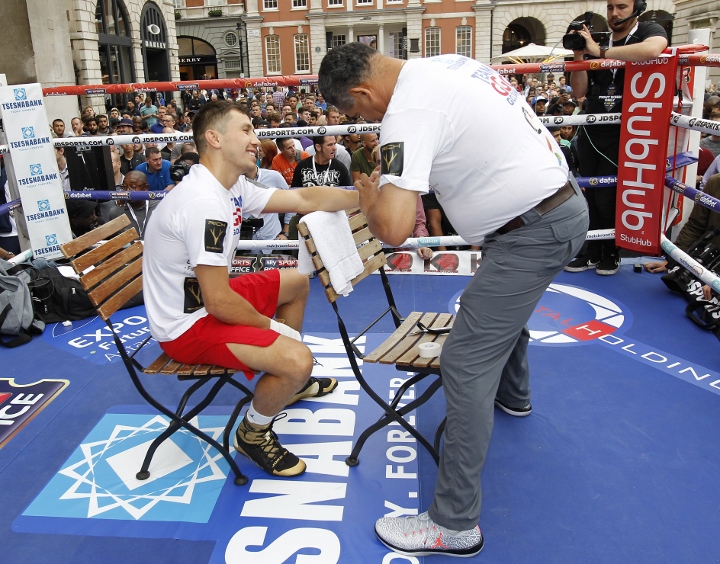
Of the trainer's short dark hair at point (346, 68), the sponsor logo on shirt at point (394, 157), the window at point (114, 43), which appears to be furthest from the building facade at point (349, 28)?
the sponsor logo on shirt at point (394, 157)

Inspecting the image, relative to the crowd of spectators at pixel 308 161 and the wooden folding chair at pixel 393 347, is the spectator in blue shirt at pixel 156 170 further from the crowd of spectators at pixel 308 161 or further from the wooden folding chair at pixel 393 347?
the wooden folding chair at pixel 393 347

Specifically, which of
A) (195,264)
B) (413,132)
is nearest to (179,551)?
Result: (195,264)

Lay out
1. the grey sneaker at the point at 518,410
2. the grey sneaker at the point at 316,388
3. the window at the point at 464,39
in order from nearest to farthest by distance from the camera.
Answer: the grey sneaker at the point at 518,410 < the grey sneaker at the point at 316,388 < the window at the point at 464,39

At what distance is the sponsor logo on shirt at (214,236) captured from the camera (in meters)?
2.39

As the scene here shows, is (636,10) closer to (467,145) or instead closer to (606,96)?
(606,96)

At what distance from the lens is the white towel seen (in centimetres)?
246

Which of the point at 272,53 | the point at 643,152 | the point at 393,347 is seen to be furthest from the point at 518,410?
the point at 272,53

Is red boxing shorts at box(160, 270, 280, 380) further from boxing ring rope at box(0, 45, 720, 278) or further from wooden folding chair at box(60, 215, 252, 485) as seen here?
boxing ring rope at box(0, 45, 720, 278)

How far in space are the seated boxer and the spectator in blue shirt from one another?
15.4 ft

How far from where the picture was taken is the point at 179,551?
7.36 ft

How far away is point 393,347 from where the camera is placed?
2.69 m

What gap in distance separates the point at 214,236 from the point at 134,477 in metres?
1.15

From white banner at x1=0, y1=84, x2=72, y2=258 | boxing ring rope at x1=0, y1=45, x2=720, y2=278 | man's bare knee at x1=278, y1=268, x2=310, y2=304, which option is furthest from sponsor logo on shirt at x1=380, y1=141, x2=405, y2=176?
white banner at x1=0, y1=84, x2=72, y2=258

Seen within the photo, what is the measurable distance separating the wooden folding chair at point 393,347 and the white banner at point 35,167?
2.97 meters
